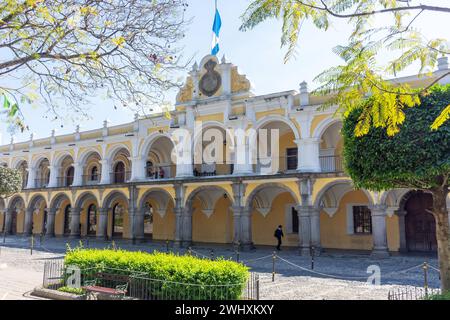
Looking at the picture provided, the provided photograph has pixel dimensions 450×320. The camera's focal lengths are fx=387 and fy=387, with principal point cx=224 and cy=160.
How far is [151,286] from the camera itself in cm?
829

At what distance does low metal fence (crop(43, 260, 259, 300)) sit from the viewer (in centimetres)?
759

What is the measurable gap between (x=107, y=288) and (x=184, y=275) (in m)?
1.79

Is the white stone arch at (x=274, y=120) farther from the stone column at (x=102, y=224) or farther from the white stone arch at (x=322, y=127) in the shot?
the stone column at (x=102, y=224)

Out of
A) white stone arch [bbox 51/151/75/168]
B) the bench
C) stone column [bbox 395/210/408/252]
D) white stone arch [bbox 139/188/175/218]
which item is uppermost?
white stone arch [bbox 51/151/75/168]

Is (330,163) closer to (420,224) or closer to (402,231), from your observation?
(402,231)

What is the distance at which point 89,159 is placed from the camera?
29500 millimetres

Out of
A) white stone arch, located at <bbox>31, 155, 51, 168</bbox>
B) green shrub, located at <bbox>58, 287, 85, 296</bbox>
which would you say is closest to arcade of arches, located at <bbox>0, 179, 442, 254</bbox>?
white stone arch, located at <bbox>31, 155, 51, 168</bbox>

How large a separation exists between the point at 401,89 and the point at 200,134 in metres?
16.0

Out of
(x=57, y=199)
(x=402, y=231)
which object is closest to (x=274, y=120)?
(x=402, y=231)

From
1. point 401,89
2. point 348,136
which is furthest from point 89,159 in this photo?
point 401,89

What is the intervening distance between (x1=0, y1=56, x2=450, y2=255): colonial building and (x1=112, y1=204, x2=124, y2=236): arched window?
0.07 metres

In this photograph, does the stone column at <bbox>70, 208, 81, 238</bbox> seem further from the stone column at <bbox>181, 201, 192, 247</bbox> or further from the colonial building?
the stone column at <bbox>181, 201, 192, 247</bbox>

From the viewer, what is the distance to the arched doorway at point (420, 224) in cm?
1773

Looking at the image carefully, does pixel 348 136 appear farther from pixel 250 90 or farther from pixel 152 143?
pixel 152 143
